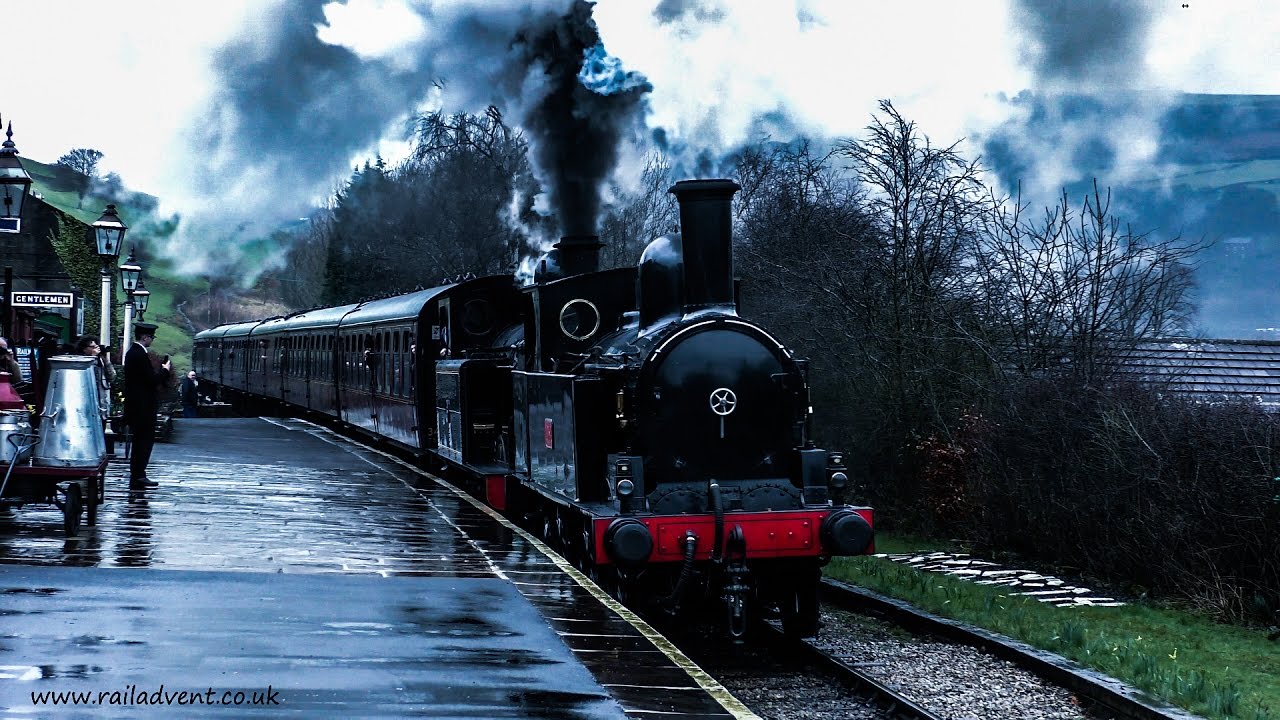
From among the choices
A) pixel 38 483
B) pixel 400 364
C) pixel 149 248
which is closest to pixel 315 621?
pixel 38 483

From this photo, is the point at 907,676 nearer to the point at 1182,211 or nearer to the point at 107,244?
the point at 107,244

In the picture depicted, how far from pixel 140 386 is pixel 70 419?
3.27 meters

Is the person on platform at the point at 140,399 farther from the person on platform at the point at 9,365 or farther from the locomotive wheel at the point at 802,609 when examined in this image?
the locomotive wheel at the point at 802,609

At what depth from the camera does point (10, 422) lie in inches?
408

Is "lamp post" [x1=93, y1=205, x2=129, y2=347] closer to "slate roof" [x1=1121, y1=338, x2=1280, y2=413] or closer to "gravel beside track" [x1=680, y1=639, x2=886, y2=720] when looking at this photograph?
"gravel beside track" [x1=680, y1=639, x2=886, y2=720]

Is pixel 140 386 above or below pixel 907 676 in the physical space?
above

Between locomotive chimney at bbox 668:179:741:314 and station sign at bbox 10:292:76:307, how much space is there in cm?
866

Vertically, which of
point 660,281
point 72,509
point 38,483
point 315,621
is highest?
point 660,281

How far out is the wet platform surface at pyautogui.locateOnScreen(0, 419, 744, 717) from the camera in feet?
19.4

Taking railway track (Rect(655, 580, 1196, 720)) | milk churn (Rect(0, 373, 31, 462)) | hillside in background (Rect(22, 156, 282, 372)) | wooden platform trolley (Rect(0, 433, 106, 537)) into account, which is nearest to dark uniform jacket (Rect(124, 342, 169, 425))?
milk churn (Rect(0, 373, 31, 462))

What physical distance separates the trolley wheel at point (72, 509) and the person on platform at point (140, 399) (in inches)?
134

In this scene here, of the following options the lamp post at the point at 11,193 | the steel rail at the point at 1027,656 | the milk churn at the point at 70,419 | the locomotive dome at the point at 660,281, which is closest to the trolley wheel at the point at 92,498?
the milk churn at the point at 70,419

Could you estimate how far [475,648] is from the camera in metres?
7.02

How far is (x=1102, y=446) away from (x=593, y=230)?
5824 mm
